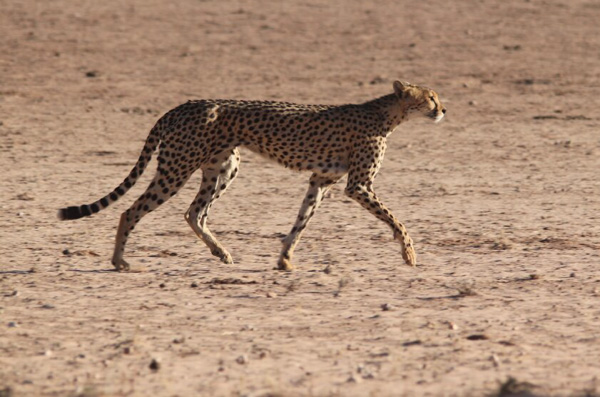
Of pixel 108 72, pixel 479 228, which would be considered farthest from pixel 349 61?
pixel 479 228

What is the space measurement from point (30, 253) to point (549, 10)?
583 inches

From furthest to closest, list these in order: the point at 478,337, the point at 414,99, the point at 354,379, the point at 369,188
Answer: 1. the point at 414,99
2. the point at 369,188
3. the point at 478,337
4. the point at 354,379

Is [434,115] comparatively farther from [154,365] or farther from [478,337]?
[154,365]

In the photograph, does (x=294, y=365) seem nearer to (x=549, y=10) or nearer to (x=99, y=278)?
(x=99, y=278)

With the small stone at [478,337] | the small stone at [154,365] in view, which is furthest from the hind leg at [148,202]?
the small stone at [478,337]

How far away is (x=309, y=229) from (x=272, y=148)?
4.64 ft

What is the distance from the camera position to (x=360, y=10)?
21562 mm

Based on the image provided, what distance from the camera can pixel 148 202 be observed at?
8.08m

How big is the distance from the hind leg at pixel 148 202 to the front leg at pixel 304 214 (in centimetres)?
82

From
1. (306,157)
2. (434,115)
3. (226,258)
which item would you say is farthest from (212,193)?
(434,115)

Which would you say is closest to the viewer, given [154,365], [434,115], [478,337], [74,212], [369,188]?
[154,365]

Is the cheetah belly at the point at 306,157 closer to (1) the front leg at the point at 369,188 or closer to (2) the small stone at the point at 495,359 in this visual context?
(1) the front leg at the point at 369,188

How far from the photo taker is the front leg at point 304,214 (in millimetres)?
8219

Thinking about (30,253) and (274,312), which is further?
(30,253)
